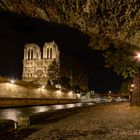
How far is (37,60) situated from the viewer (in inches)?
5433

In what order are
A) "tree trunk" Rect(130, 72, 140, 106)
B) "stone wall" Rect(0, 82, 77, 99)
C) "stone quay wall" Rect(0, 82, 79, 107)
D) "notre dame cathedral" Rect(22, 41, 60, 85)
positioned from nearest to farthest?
"tree trunk" Rect(130, 72, 140, 106), "stone quay wall" Rect(0, 82, 79, 107), "stone wall" Rect(0, 82, 77, 99), "notre dame cathedral" Rect(22, 41, 60, 85)

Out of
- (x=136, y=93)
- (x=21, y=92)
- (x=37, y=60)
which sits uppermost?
(x=37, y=60)

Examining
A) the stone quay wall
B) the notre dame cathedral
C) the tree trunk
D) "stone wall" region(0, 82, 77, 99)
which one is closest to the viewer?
the tree trunk

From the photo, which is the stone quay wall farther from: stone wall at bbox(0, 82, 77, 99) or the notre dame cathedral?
the notre dame cathedral

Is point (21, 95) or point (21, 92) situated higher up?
point (21, 92)

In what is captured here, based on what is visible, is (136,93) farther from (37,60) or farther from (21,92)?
(37,60)

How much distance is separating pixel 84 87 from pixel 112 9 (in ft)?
345

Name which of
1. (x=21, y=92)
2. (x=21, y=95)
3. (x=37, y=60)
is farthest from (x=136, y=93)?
(x=37, y=60)

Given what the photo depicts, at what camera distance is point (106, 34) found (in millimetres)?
10977

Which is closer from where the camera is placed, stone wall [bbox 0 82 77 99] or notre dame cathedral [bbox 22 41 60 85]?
stone wall [bbox 0 82 77 99]

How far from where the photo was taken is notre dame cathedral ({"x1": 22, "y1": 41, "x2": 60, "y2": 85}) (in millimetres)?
133250

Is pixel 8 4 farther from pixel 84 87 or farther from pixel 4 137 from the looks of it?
pixel 84 87

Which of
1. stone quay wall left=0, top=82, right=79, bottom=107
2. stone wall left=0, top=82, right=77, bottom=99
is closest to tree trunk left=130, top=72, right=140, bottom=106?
stone quay wall left=0, top=82, right=79, bottom=107

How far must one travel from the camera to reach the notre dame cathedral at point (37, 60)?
13325 centimetres
